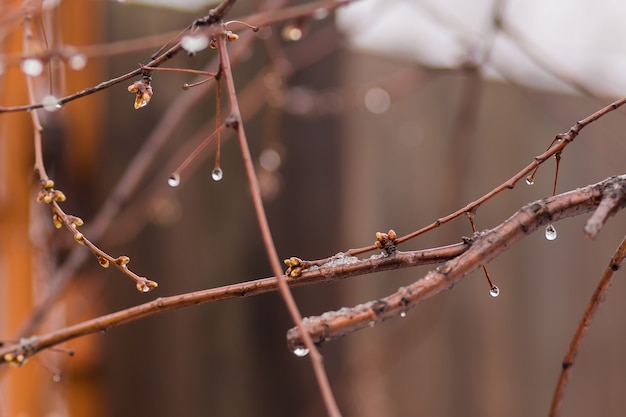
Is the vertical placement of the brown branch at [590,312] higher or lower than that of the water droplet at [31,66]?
lower

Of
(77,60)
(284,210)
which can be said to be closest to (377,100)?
(284,210)

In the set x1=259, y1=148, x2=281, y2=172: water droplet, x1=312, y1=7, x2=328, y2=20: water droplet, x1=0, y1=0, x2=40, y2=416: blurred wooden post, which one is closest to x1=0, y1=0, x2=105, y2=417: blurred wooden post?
x1=0, y1=0, x2=40, y2=416: blurred wooden post

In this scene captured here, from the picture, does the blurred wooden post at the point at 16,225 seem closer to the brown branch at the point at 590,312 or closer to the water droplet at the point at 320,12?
the water droplet at the point at 320,12

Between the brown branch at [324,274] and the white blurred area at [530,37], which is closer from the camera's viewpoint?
the brown branch at [324,274]

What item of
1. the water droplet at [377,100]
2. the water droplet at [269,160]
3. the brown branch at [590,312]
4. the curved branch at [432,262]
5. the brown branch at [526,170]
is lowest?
the brown branch at [590,312]

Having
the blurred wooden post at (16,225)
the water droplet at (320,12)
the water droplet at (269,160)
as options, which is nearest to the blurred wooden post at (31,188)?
the blurred wooden post at (16,225)

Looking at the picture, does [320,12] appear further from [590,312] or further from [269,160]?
[590,312]
